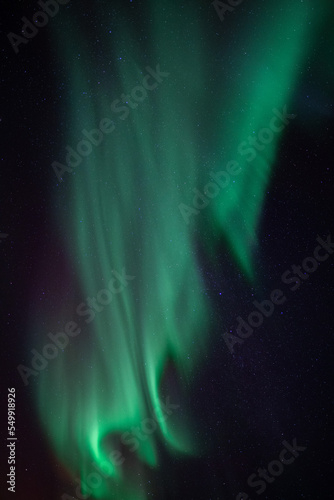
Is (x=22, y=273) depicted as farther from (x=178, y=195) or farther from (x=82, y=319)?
(x=178, y=195)

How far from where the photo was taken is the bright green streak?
0.77m

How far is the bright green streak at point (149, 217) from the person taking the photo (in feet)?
2.51

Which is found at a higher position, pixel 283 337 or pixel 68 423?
pixel 68 423

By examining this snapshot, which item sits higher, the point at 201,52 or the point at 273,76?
the point at 201,52

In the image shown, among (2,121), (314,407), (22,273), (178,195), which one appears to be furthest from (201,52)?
(314,407)

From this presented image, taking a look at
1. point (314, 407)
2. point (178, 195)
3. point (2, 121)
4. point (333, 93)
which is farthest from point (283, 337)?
point (2, 121)

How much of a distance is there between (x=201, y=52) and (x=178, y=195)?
24 cm

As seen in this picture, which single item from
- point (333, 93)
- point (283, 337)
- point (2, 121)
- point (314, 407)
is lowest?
point (314, 407)

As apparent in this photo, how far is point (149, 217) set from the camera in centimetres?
79

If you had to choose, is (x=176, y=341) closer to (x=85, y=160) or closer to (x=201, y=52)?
(x=85, y=160)

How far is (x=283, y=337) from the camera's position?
74 centimetres

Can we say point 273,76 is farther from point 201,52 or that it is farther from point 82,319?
point 82,319

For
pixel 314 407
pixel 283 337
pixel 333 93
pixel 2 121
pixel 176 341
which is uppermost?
pixel 2 121

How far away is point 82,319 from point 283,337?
1.05 ft
